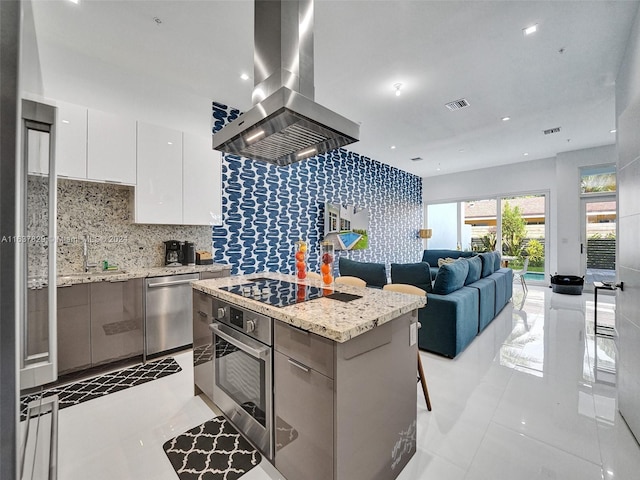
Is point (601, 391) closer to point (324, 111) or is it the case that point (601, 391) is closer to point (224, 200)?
point (324, 111)

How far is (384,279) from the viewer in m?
3.32

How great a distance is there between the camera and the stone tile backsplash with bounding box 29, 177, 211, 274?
9.25 feet

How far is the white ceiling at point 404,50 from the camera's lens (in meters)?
2.35

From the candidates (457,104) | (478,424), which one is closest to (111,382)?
(478,424)

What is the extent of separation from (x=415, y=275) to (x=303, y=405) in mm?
2254

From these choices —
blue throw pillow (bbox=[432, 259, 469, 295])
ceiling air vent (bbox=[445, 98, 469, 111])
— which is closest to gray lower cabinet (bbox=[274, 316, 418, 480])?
blue throw pillow (bbox=[432, 259, 469, 295])

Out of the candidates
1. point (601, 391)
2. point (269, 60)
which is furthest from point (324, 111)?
point (601, 391)

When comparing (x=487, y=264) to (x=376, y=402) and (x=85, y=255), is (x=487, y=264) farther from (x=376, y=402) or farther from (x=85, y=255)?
(x=85, y=255)

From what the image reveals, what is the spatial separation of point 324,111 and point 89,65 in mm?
2831

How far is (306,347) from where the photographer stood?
1.28 meters

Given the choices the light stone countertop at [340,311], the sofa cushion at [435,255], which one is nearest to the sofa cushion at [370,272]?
the light stone countertop at [340,311]

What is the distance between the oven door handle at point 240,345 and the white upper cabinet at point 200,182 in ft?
6.29

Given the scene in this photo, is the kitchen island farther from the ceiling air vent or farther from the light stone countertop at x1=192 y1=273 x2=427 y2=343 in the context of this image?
the ceiling air vent

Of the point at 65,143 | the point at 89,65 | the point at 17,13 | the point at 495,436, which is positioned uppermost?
the point at 89,65
